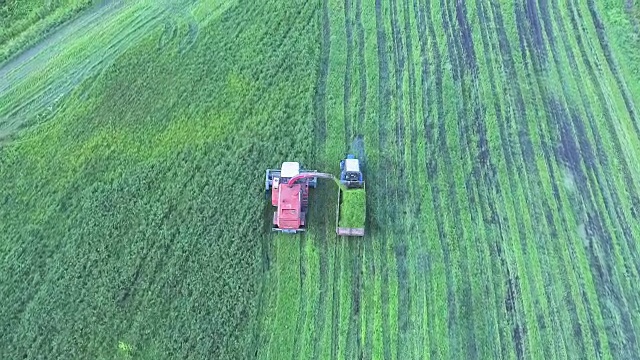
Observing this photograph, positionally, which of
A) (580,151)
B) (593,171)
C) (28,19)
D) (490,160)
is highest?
(28,19)

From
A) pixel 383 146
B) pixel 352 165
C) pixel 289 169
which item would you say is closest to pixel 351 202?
pixel 352 165

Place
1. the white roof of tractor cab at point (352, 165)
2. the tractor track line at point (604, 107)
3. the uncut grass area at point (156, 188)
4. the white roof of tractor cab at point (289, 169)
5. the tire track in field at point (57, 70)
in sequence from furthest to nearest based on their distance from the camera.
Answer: the tire track in field at point (57, 70) < the tractor track line at point (604, 107) < the white roof of tractor cab at point (352, 165) < the white roof of tractor cab at point (289, 169) < the uncut grass area at point (156, 188)

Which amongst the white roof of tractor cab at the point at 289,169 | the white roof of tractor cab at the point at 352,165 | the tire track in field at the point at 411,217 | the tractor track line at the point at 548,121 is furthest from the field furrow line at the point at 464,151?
the white roof of tractor cab at the point at 289,169

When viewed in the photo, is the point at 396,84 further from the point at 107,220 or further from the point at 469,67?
the point at 107,220

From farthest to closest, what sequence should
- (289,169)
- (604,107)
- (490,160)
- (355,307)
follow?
(604,107)
(490,160)
(289,169)
(355,307)

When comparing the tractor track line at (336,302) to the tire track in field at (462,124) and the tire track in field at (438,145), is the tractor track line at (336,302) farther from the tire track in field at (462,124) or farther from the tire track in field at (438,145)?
the tire track in field at (462,124)

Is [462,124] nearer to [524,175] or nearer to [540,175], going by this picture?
[524,175]

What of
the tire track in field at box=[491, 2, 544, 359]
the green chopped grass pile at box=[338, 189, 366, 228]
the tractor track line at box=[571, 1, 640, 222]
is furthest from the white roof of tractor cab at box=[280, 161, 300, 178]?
the tractor track line at box=[571, 1, 640, 222]
